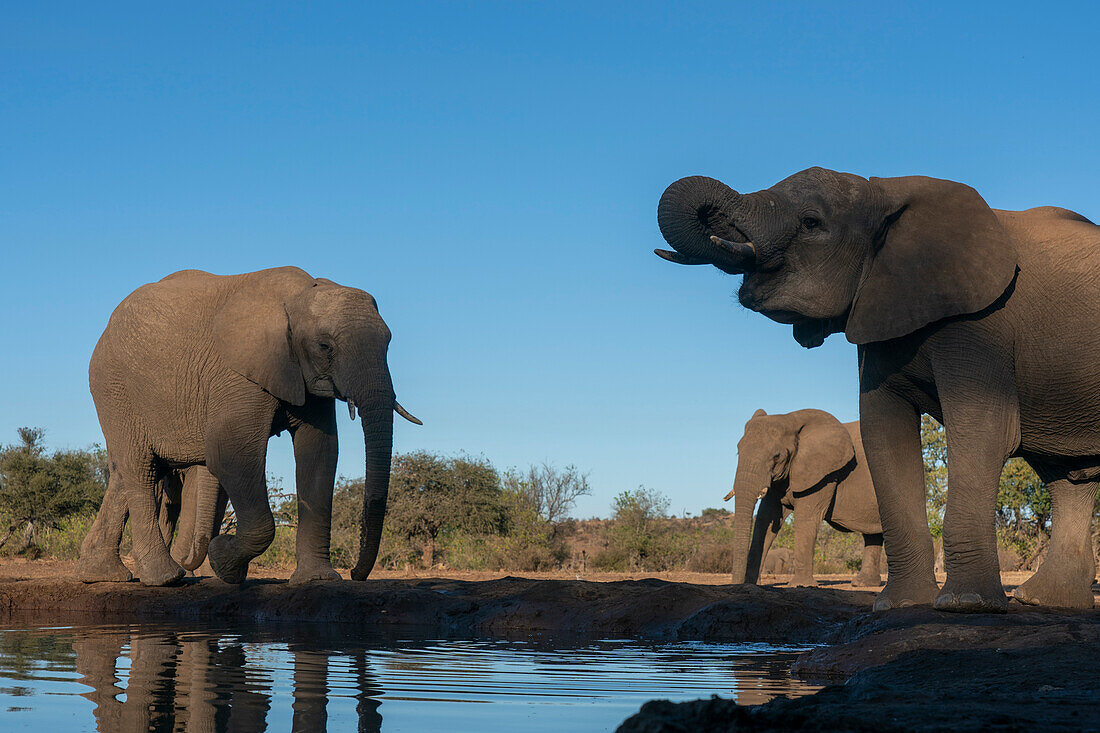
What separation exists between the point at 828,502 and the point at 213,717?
14.2m

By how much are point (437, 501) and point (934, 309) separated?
21.6 meters

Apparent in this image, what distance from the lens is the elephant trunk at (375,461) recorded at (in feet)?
34.1

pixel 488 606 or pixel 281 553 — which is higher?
pixel 281 553

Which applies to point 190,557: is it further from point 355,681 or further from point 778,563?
point 778,563

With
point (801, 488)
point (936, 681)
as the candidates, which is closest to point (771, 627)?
point (936, 681)

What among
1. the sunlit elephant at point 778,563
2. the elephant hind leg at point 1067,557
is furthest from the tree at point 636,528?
the elephant hind leg at point 1067,557

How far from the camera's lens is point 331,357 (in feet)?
35.6

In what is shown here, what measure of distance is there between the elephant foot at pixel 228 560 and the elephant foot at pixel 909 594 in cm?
605

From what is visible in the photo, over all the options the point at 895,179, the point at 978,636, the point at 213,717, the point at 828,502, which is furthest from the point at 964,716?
the point at 828,502

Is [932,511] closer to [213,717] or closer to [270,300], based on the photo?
[270,300]

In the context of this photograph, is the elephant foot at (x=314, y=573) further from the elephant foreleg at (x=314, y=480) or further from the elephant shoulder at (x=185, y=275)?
the elephant shoulder at (x=185, y=275)

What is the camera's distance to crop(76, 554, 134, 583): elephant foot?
12172mm

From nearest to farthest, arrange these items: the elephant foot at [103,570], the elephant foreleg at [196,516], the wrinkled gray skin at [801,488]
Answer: the elephant foot at [103,570] < the elephant foreleg at [196,516] < the wrinkled gray skin at [801,488]

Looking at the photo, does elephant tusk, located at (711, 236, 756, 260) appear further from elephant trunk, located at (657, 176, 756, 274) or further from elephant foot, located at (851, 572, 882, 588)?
elephant foot, located at (851, 572, 882, 588)
